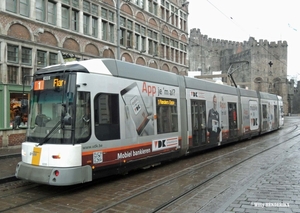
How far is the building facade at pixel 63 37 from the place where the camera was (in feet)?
48.8

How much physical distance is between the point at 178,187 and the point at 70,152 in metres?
2.76

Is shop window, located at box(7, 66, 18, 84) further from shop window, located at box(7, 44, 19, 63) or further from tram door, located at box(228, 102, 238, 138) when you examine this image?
tram door, located at box(228, 102, 238, 138)

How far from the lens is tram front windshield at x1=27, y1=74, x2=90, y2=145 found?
6.90 metres

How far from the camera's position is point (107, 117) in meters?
7.77

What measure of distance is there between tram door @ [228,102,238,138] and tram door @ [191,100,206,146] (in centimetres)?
343

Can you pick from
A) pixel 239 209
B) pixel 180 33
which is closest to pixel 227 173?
pixel 239 209

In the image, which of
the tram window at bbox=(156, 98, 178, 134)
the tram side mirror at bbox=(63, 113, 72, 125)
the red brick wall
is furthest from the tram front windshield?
the red brick wall

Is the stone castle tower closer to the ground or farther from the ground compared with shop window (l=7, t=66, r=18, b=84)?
farther from the ground

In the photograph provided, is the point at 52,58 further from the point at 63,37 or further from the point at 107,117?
the point at 107,117

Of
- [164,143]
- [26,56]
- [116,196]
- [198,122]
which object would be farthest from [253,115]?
[116,196]

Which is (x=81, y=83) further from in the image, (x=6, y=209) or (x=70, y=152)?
(x=6, y=209)

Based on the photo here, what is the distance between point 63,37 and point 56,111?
12152mm

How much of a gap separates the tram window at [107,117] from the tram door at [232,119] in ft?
30.0

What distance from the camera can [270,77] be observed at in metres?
68.6
